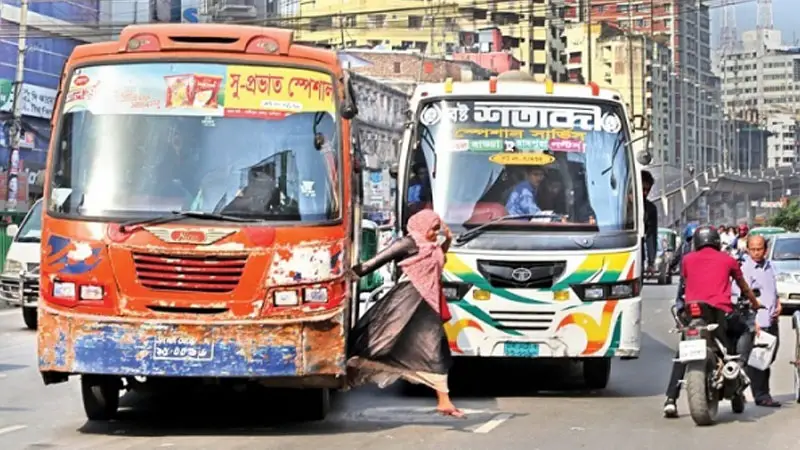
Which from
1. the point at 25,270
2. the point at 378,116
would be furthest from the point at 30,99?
the point at 378,116

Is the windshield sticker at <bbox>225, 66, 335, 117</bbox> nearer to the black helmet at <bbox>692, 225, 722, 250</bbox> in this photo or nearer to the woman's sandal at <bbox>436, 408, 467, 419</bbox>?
the woman's sandal at <bbox>436, 408, 467, 419</bbox>

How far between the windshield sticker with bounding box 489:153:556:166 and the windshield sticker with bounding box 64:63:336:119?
324 cm

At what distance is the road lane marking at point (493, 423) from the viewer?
35.6 feet

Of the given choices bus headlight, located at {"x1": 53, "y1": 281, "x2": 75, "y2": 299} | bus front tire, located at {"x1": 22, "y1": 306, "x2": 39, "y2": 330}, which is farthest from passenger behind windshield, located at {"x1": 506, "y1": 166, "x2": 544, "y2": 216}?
bus front tire, located at {"x1": 22, "y1": 306, "x2": 39, "y2": 330}

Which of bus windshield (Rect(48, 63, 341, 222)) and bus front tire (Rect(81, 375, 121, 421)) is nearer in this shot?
bus windshield (Rect(48, 63, 341, 222))

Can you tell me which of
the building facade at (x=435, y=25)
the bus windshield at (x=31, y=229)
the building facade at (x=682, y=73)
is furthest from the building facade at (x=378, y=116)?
the building facade at (x=682, y=73)

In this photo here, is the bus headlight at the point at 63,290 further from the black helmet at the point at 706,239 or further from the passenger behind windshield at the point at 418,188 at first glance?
the black helmet at the point at 706,239

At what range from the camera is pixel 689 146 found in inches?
7215

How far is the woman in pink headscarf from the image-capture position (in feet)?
36.2

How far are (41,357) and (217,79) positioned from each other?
2351 millimetres

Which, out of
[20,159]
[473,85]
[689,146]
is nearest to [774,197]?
[689,146]

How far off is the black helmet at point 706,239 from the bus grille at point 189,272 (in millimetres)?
3835

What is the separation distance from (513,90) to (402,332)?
351cm

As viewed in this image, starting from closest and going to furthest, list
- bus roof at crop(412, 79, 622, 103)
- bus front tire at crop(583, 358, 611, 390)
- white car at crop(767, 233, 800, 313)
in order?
→ bus roof at crop(412, 79, 622, 103) → bus front tire at crop(583, 358, 611, 390) → white car at crop(767, 233, 800, 313)
